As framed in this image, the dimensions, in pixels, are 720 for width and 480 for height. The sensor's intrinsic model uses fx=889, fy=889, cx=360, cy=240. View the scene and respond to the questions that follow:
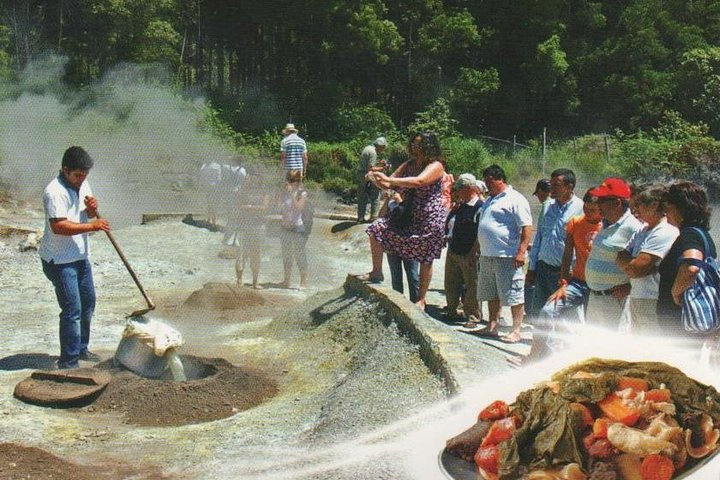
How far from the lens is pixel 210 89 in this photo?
35531 millimetres

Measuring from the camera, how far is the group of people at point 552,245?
5012 millimetres

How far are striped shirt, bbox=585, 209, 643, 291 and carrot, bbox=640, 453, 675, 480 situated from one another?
3.01 metres

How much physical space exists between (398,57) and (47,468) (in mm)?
32289

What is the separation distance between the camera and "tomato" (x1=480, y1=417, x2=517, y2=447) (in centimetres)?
324

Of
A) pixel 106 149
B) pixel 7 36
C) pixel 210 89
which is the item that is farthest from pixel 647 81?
pixel 7 36

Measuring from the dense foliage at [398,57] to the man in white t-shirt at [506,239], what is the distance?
79.7 feet

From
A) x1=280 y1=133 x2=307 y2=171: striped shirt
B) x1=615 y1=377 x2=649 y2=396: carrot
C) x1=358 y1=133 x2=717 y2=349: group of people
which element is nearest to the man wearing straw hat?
x1=280 y1=133 x2=307 y2=171: striped shirt

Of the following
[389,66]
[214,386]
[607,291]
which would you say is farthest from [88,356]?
[389,66]

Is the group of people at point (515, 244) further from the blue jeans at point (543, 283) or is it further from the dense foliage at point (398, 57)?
the dense foliage at point (398, 57)

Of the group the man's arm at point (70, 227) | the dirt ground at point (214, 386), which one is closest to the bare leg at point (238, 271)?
the dirt ground at point (214, 386)

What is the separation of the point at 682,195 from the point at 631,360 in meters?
1.79

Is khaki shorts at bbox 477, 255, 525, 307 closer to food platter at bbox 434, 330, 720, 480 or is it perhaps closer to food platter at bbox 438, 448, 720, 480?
food platter at bbox 434, 330, 720, 480

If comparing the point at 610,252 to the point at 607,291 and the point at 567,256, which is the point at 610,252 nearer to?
the point at 607,291

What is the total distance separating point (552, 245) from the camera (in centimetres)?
732
